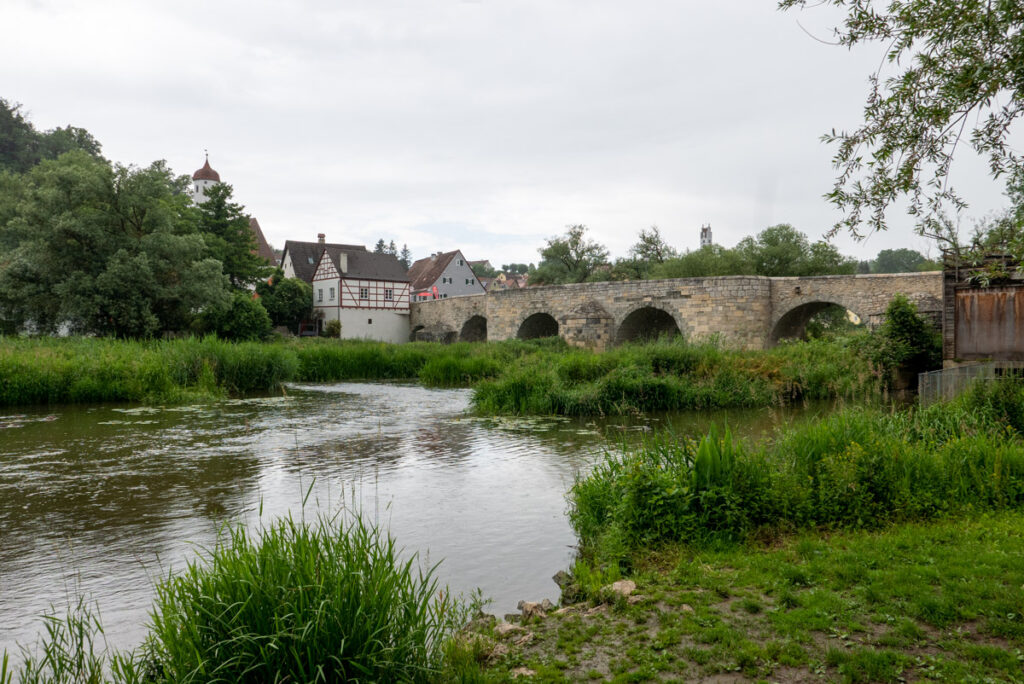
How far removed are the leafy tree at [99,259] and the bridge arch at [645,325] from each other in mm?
16100

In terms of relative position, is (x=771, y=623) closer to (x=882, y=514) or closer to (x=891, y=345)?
(x=882, y=514)

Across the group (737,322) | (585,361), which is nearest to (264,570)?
(585,361)

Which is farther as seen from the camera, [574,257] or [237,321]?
[574,257]

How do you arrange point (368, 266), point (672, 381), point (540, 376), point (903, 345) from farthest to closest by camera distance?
point (368, 266)
point (903, 345)
point (672, 381)
point (540, 376)

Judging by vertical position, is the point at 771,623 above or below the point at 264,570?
below

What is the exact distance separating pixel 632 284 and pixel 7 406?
2088 centimetres

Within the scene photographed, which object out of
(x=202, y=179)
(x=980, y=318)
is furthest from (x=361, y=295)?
(x=980, y=318)

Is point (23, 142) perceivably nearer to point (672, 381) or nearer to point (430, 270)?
point (430, 270)

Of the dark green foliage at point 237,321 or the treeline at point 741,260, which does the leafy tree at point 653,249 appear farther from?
the dark green foliage at point 237,321

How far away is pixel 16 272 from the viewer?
2212 cm

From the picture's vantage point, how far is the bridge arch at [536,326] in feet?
109

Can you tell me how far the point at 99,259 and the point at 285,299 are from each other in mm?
18735

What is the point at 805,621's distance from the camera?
10.1 ft

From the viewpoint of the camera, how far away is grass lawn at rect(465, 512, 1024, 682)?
2.68 m
